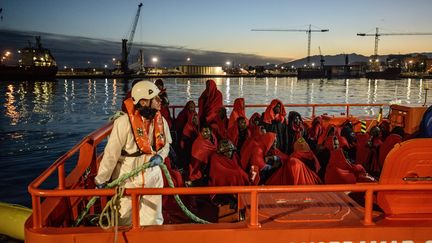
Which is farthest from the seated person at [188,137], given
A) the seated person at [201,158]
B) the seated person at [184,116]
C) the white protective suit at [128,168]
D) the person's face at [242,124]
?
the white protective suit at [128,168]

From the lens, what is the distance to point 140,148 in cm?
393

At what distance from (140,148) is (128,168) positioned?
296 millimetres

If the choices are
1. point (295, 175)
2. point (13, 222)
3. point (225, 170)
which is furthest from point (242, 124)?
point (13, 222)

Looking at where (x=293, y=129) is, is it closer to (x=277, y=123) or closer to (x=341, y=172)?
(x=277, y=123)

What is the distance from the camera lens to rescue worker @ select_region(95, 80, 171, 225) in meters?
3.83

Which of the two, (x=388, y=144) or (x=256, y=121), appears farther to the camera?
(x=256, y=121)

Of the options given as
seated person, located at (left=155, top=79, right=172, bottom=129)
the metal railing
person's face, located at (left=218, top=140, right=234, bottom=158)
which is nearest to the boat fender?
the metal railing

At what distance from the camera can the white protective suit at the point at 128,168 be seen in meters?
3.81

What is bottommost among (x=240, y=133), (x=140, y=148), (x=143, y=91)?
(x=240, y=133)

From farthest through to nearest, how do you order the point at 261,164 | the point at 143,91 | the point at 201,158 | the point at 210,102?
the point at 210,102 < the point at 201,158 < the point at 261,164 < the point at 143,91

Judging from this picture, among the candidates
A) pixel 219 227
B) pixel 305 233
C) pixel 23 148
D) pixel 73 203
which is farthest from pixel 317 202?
pixel 23 148

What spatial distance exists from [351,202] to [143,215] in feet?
8.59

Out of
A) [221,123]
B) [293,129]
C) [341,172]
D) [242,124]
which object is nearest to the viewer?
[341,172]

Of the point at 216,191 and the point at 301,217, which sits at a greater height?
the point at 216,191
